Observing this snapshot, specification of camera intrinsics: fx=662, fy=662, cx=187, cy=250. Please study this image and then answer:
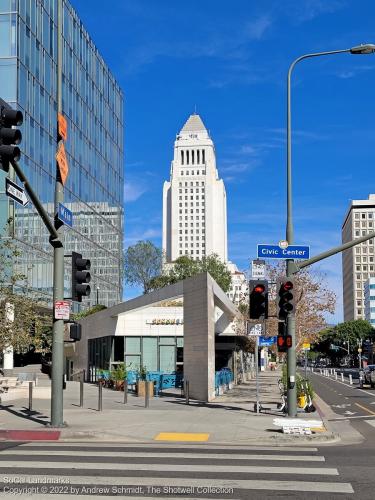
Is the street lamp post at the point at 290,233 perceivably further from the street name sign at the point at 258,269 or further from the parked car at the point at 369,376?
the parked car at the point at 369,376

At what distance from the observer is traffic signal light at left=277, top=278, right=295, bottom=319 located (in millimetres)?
18891

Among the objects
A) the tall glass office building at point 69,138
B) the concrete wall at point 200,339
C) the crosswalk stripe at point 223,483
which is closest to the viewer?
the crosswalk stripe at point 223,483

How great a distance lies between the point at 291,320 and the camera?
19297 mm

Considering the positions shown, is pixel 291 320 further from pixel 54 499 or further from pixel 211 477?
pixel 54 499

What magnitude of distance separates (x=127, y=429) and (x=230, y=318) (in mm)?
25298

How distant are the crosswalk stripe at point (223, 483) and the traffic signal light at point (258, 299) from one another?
33.3 feet

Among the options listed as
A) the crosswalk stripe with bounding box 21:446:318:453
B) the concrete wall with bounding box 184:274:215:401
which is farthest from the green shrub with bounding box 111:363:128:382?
the crosswalk stripe with bounding box 21:446:318:453

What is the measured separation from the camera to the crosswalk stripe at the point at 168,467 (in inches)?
405

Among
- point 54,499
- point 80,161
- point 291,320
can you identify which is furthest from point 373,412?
Result: point 80,161

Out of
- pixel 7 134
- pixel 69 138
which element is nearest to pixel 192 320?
pixel 7 134

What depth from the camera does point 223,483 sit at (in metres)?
9.23

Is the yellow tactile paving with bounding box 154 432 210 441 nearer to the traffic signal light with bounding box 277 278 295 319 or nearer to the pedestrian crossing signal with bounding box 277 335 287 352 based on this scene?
the pedestrian crossing signal with bounding box 277 335 287 352

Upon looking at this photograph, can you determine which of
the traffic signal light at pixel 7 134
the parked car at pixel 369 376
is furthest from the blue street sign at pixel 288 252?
the parked car at pixel 369 376

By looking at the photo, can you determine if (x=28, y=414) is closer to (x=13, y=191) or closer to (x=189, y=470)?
(x=13, y=191)
